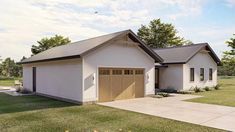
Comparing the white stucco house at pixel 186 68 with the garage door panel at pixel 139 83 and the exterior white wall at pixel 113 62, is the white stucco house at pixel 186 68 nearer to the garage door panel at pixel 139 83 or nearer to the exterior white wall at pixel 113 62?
the exterior white wall at pixel 113 62

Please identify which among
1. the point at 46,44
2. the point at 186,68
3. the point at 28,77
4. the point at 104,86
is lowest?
the point at 104,86

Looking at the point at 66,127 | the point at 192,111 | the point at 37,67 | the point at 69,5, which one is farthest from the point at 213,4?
the point at 37,67

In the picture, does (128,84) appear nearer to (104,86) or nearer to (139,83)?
(139,83)

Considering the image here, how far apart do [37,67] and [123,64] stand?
7576 millimetres

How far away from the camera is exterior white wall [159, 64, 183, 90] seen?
21.1m

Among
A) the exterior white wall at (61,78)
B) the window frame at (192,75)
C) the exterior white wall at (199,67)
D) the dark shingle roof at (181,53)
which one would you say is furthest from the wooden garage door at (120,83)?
the window frame at (192,75)

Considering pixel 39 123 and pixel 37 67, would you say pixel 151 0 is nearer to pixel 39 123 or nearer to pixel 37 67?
pixel 39 123

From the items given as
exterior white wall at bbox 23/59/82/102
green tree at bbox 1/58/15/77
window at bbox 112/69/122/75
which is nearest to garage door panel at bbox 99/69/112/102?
window at bbox 112/69/122/75

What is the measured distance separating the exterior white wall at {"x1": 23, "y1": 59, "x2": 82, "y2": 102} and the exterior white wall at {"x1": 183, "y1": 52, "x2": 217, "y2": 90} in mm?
11563

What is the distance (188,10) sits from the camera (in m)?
14.3

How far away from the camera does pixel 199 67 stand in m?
23.3

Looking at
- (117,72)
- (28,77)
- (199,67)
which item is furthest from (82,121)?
(199,67)

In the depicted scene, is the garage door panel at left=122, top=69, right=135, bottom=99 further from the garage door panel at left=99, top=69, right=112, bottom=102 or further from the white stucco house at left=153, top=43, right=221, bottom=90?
the white stucco house at left=153, top=43, right=221, bottom=90

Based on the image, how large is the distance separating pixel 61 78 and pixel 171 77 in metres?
11.2
